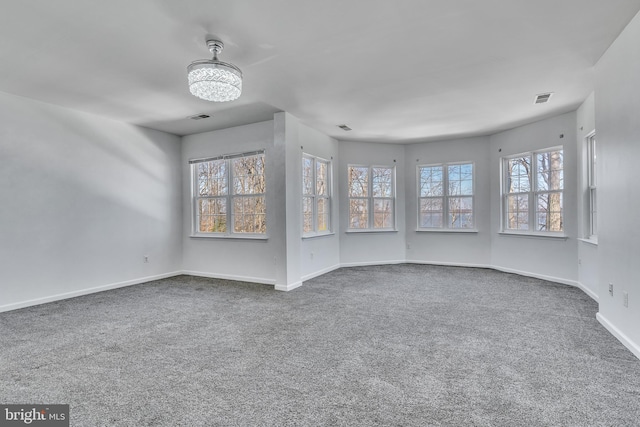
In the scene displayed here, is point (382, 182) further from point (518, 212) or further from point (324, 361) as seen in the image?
point (324, 361)

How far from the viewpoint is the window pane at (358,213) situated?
22.5 feet

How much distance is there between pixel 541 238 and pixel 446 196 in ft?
6.32

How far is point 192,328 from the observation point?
329cm

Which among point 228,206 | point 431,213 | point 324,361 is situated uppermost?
point 228,206

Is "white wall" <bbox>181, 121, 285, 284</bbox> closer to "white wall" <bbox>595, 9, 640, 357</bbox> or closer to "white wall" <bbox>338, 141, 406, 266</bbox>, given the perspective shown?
"white wall" <bbox>338, 141, 406, 266</bbox>

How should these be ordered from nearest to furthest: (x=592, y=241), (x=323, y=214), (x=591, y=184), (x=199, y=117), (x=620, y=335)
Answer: (x=620, y=335), (x=592, y=241), (x=591, y=184), (x=199, y=117), (x=323, y=214)

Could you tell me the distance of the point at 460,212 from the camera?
674cm

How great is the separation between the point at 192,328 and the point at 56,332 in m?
1.33

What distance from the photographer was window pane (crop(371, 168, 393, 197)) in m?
7.06

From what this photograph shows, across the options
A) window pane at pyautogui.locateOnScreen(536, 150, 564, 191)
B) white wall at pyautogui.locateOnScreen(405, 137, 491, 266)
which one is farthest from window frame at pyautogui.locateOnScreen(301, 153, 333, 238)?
window pane at pyautogui.locateOnScreen(536, 150, 564, 191)

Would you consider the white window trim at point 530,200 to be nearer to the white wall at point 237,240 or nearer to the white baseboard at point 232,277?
the white wall at point 237,240

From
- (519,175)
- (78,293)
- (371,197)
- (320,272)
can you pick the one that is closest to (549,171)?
(519,175)

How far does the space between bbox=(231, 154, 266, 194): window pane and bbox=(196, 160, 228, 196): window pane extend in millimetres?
247

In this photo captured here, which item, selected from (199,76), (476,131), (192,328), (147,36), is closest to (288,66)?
(199,76)
